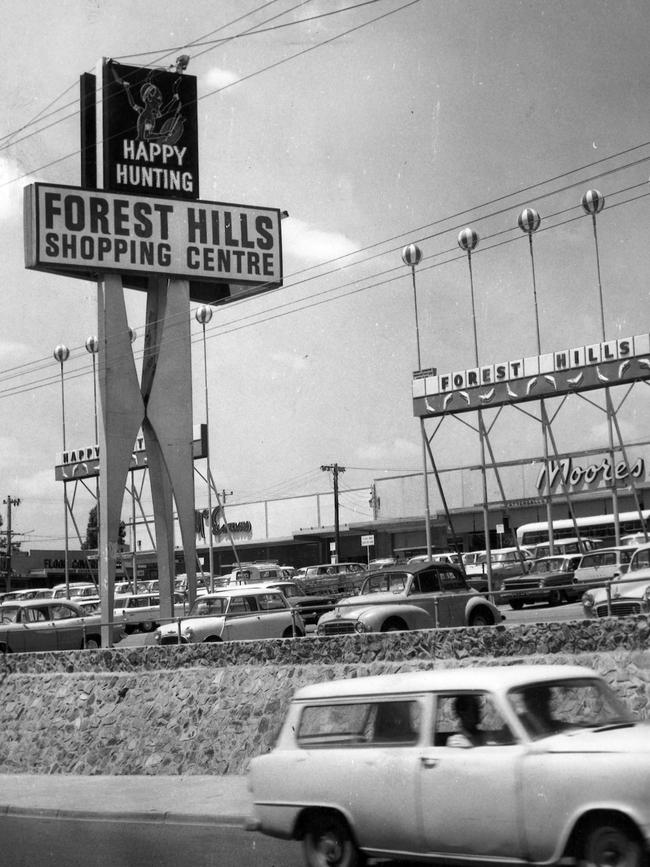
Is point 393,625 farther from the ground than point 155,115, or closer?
closer

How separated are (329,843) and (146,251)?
24112 mm

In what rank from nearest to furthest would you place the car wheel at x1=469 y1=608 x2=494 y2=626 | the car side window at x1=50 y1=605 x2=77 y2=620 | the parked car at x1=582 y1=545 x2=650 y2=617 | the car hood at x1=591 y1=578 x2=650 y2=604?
1. the parked car at x1=582 y1=545 x2=650 y2=617
2. the car hood at x1=591 y1=578 x2=650 y2=604
3. the car wheel at x1=469 y1=608 x2=494 y2=626
4. the car side window at x1=50 y1=605 x2=77 y2=620

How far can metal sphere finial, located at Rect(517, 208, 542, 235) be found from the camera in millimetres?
40625

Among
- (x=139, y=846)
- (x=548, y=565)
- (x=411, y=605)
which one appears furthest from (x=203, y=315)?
(x=139, y=846)

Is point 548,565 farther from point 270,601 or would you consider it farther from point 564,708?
point 564,708

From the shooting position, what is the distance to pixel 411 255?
137 feet

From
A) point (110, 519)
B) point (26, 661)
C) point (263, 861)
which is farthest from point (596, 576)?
point (263, 861)

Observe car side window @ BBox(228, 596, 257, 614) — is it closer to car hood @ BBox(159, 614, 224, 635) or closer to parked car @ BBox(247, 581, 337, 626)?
car hood @ BBox(159, 614, 224, 635)

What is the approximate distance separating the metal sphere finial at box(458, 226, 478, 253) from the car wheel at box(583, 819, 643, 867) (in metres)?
36.4

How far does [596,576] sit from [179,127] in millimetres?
17505

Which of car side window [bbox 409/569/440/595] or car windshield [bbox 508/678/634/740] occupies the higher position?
car side window [bbox 409/569/440/595]

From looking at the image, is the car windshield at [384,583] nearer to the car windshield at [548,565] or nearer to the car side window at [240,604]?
the car side window at [240,604]

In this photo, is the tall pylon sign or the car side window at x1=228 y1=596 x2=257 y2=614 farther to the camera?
the tall pylon sign

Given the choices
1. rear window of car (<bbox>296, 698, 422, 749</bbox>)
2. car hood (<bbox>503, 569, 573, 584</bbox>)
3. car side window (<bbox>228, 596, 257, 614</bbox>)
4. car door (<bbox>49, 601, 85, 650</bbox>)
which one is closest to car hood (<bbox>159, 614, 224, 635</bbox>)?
car side window (<bbox>228, 596, 257, 614</bbox>)
